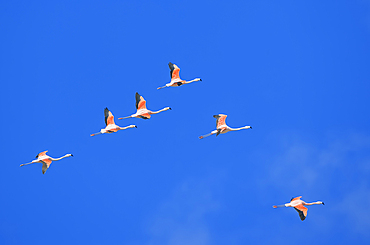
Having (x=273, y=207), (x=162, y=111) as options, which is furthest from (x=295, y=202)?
(x=162, y=111)

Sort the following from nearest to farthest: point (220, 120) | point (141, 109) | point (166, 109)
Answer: point (220, 120), point (141, 109), point (166, 109)

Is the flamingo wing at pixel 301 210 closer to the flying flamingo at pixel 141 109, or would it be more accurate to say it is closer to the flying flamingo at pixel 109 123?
the flying flamingo at pixel 141 109

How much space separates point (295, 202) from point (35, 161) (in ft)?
67.8

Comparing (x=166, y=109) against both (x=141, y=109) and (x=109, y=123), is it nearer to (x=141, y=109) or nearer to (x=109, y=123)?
(x=141, y=109)

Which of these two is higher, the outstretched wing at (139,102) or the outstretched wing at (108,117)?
the outstretched wing at (139,102)

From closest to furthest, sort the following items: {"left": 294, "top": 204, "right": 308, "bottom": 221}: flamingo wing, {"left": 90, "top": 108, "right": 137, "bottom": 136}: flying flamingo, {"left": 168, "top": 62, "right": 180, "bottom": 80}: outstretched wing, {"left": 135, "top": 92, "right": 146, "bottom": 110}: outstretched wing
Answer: {"left": 294, "top": 204, "right": 308, "bottom": 221}: flamingo wing, {"left": 90, "top": 108, "right": 137, "bottom": 136}: flying flamingo, {"left": 135, "top": 92, "right": 146, "bottom": 110}: outstretched wing, {"left": 168, "top": 62, "right": 180, "bottom": 80}: outstretched wing

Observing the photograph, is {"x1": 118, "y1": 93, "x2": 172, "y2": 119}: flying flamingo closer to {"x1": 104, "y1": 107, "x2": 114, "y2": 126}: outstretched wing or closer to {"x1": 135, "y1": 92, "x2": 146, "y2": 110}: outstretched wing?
{"x1": 135, "y1": 92, "x2": 146, "y2": 110}: outstretched wing

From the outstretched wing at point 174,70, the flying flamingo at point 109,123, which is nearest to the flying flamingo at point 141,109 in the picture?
the flying flamingo at point 109,123

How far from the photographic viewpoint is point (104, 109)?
66.0m

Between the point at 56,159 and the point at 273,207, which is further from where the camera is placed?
the point at 56,159

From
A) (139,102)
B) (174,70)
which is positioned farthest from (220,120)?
(139,102)

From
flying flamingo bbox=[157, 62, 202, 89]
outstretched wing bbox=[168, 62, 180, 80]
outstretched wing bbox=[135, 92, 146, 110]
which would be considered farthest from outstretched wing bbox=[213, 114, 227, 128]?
outstretched wing bbox=[135, 92, 146, 110]

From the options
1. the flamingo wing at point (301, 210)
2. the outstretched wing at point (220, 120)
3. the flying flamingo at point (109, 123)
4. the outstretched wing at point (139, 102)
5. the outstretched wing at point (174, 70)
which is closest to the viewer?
the flamingo wing at point (301, 210)

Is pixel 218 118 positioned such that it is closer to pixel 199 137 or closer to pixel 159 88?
pixel 199 137
